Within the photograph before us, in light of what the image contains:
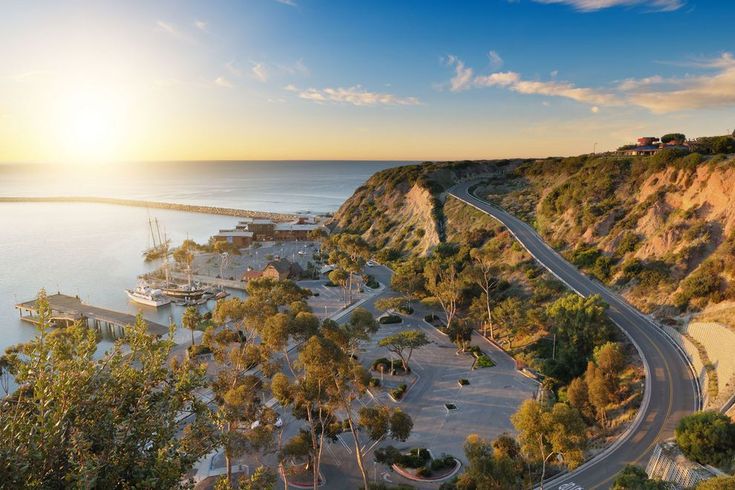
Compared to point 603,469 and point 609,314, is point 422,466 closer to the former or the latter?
point 603,469

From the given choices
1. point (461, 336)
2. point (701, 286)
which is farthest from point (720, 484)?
point (701, 286)

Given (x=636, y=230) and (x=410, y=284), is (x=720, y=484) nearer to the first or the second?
(x=410, y=284)

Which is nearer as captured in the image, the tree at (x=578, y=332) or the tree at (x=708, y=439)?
the tree at (x=708, y=439)

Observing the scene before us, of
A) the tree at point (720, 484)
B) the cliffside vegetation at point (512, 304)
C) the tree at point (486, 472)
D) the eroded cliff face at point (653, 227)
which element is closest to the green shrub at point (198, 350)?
the cliffside vegetation at point (512, 304)

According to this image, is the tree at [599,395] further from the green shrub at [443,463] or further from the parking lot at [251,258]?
the parking lot at [251,258]

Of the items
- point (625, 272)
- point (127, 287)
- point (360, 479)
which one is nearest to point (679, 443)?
point (360, 479)
